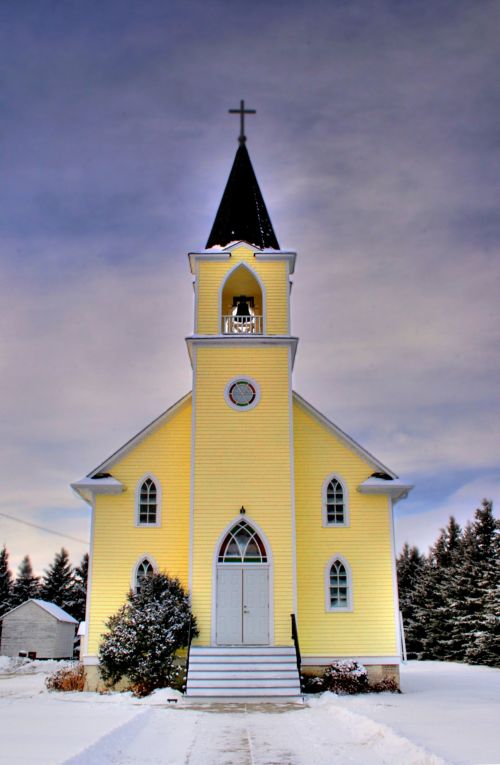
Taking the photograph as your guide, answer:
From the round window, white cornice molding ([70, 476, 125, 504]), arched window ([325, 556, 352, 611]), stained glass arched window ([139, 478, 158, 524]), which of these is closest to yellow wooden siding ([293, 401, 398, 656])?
arched window ([325, 556, 352, 611])

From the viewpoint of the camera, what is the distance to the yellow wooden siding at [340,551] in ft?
66.5

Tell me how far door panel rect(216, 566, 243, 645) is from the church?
0.10 feet

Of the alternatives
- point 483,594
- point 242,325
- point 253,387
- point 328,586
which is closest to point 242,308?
point 242,325

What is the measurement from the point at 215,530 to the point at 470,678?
10902 mm

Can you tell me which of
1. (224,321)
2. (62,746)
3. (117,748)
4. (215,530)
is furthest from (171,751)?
(224,321)

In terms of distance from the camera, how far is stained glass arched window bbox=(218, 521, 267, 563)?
2006 cm

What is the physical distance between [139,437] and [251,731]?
11261mm

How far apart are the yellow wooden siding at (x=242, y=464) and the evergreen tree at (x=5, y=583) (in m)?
38.5

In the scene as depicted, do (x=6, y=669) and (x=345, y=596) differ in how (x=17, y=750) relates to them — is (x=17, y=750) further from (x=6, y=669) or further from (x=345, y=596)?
(x=6, y=669)

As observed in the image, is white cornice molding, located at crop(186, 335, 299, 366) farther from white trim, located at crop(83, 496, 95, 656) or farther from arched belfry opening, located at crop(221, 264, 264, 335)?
white trim, located at crop(83, 496, 95, 656)

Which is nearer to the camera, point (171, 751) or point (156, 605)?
point (171, 751)

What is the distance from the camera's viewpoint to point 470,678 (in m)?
24.3

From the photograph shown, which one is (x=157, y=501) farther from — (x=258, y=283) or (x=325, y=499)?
(x=258, y=283)

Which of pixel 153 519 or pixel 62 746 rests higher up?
pixel 153 519
